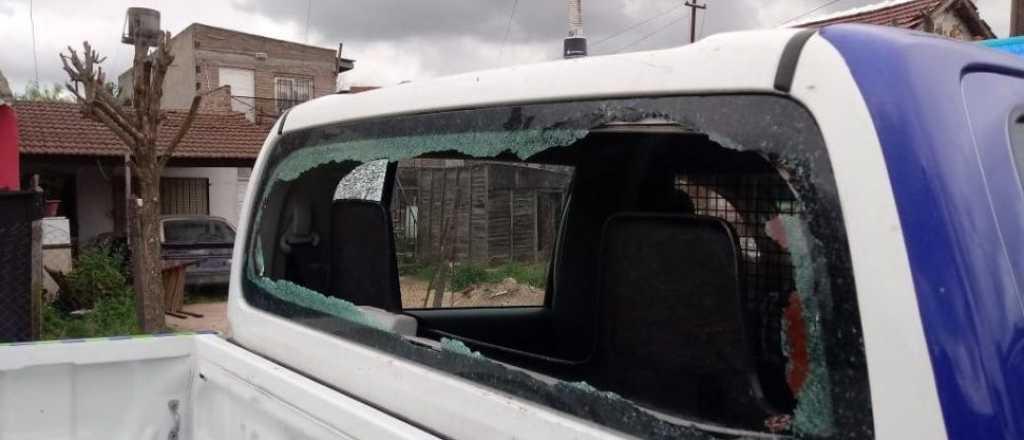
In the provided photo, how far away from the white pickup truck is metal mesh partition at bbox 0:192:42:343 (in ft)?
14.5

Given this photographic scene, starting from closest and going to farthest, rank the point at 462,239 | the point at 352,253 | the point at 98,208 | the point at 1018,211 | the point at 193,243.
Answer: the point at 1018,211 < the point at 352,253 < the point at 462,239 < the point at 193,243 < the point at 98,208

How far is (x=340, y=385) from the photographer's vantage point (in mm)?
1906

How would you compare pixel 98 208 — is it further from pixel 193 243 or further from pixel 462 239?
pixel 462 239

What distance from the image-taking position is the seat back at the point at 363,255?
235 cm

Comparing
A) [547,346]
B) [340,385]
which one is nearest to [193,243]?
[547,346]

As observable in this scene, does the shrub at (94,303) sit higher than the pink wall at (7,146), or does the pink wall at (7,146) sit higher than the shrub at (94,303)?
the pink wall at (7,146)

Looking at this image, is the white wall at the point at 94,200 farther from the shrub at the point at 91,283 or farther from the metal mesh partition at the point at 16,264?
the metal mesh partition at the point at 16,264

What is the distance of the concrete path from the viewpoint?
426 inches

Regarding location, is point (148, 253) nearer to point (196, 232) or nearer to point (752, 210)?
point (752, 210)

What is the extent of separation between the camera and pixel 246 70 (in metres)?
26.7

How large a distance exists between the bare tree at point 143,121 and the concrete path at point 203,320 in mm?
2516

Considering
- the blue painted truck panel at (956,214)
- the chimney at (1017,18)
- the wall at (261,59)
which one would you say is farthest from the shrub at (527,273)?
the wall at (261,59)

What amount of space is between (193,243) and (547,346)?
12.1m

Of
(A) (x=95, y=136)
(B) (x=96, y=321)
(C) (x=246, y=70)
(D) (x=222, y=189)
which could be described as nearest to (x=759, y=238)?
(B) (x=96, y=321)
